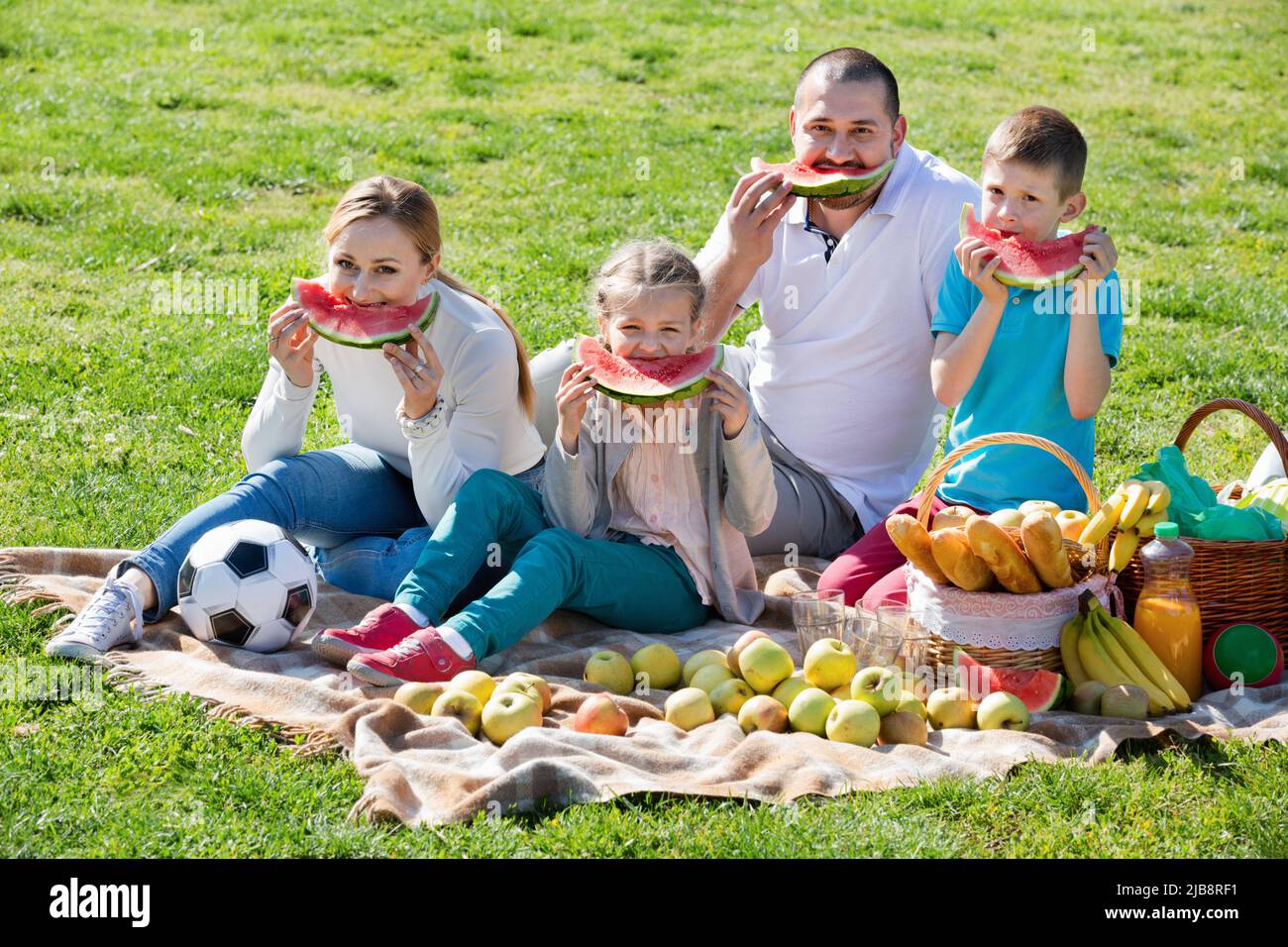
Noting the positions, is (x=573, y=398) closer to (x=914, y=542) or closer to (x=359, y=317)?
(x=359, y=317)

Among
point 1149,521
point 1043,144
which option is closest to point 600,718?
point 1149,521

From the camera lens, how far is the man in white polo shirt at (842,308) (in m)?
5.64

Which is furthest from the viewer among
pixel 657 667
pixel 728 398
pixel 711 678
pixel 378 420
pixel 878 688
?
pixel 378 420

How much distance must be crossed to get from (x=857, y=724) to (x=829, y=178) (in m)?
2.18

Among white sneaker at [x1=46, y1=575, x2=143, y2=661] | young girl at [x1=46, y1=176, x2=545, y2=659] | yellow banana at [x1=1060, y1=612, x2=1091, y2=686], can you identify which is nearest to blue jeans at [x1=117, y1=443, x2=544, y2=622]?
young girl at [x1=46, y1=176, x2=545, y2=659]

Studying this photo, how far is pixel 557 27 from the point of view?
49.6 ft

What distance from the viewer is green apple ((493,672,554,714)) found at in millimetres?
4668

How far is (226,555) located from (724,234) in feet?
7.87

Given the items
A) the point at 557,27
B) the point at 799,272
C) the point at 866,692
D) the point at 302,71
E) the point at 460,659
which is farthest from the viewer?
the point at 557,27

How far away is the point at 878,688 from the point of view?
4.55 metres

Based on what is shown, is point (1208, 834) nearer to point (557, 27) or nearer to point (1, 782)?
point (1, 782)

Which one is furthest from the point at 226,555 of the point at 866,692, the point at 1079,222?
the point at 1079,222

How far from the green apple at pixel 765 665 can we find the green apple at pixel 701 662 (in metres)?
0.14

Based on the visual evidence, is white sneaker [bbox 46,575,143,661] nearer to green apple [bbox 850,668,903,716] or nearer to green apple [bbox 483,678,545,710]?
green apple [bbox 483,678,545,710]
